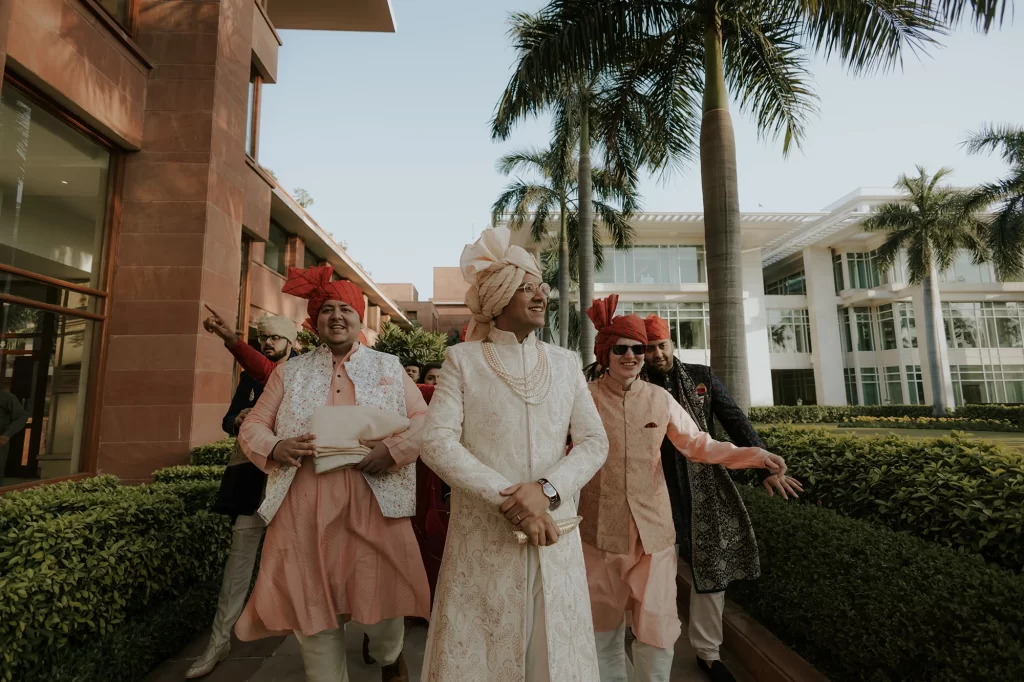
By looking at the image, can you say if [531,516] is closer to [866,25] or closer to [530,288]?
[530,288]

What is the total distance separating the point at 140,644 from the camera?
3199 millimetres

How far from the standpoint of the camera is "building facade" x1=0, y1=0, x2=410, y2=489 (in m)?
5.61

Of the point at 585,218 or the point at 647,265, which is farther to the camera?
Answer: the point at 647,265

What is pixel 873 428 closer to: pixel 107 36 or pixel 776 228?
pixel 776 228

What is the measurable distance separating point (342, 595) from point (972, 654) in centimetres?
263

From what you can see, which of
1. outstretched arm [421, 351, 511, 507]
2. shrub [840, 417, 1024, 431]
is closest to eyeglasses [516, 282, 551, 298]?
outstretched arm [421, 351, 511, 507]

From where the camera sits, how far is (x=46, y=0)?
547 cm

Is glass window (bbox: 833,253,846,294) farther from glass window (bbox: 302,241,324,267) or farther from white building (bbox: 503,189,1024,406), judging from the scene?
glass window (bbox: 302,241,324,267)

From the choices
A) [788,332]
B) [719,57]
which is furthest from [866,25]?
[788,332]

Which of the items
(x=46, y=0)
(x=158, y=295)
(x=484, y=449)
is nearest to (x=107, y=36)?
(x=46, y=0)

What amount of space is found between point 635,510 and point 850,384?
125 ft

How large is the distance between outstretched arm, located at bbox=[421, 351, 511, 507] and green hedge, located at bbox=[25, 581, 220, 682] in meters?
2.27

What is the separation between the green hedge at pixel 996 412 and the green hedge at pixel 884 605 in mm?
25869

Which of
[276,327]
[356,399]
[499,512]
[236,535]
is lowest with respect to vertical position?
[236,535]
